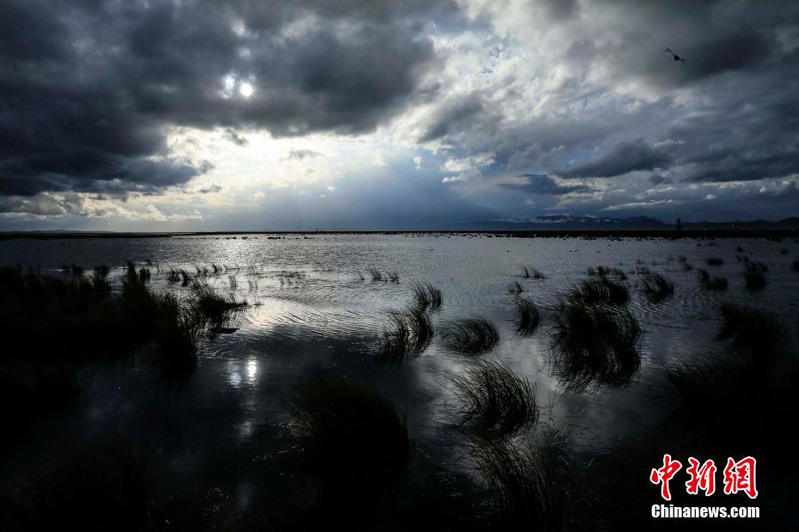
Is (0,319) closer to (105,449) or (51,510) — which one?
(105,449)

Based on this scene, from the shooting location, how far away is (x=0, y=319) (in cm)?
1084

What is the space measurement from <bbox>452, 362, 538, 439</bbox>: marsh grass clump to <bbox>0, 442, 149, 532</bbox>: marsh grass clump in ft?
13.9

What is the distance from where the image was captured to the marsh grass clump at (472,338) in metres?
10.4

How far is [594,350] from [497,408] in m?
3.98

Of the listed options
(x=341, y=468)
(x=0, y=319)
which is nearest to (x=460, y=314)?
(x=341, y=468)

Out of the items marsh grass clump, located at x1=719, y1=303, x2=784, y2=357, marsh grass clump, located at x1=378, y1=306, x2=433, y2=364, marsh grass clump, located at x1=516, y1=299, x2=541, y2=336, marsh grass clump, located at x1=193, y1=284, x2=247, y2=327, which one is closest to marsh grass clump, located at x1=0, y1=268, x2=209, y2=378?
marsh grass clump, located at x1=193, y1=284, x2=247, y2=327

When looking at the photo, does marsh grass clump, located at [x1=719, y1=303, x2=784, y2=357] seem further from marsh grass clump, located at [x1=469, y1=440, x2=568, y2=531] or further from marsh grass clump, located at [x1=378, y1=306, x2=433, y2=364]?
marsh grass clump, located at [x1=378, y1=306, x2=433, y2=364]

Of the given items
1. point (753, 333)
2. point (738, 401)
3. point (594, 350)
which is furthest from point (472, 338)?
point (753, 333)

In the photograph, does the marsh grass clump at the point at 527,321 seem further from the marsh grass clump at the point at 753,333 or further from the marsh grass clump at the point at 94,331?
the marsh grass clump at the point at 94,331

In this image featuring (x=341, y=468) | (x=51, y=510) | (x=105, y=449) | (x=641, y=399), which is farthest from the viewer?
(x=641, y=399)

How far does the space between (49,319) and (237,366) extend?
19.8 ft

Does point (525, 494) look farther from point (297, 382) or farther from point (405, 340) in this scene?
point (405, 340)

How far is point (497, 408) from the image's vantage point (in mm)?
6391

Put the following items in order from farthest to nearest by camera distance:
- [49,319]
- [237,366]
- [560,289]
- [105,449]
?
[560,289], [49,319], [237,366], [105,449]
